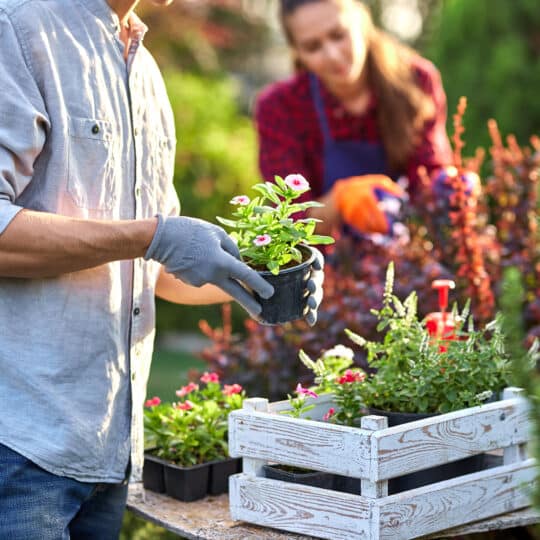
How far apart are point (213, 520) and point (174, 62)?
10.2 m

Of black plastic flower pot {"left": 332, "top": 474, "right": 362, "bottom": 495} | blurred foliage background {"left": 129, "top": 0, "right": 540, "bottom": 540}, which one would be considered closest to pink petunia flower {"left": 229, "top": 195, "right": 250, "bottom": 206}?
black plastic flower pot {"left": 332, "top": 474, "right": 362, "bottom": 495}

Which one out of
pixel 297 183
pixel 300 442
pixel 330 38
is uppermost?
pixel 330 38

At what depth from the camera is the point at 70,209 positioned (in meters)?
1.93

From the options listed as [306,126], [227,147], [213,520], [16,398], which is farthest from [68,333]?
[227,147]

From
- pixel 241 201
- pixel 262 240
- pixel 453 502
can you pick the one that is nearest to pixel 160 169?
pixel 241 201

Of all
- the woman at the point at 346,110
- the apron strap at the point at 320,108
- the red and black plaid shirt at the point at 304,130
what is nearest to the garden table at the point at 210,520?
the woman at the point at 346,110

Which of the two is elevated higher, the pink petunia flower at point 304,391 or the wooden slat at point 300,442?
the pink petunia flower at point 304,391

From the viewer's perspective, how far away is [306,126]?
382 centimetres

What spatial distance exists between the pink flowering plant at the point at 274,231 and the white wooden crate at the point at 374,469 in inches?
13.1

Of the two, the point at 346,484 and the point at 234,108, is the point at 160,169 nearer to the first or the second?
the point at 346,484

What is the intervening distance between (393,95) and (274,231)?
72.3 inches

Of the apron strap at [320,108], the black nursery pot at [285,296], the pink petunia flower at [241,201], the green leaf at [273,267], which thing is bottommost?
the black nursery pot at [285,296]

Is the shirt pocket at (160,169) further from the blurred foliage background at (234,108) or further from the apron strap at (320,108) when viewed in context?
the blurred foliage background at (234,108)

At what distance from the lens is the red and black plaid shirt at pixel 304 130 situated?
379cm
